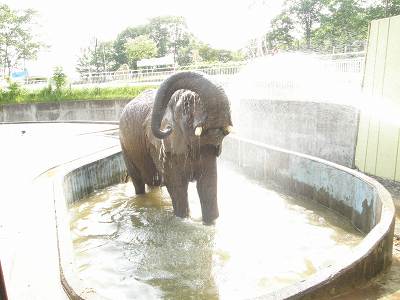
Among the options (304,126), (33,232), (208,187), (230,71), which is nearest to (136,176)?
(208,187)

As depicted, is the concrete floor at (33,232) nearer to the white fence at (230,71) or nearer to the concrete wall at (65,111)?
the white fence at (230,71)

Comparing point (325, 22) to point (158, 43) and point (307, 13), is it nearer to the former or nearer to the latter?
point (307, 13)

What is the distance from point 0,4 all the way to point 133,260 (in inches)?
1596

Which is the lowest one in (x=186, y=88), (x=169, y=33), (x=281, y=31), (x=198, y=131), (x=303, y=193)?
(x=303, y=193)

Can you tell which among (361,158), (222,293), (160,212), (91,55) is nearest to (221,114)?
(222,293)

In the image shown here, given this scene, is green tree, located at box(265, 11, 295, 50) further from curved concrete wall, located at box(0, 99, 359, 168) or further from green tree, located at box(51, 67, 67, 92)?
curved concrete wall, located at box(0, 99, 359, 168)

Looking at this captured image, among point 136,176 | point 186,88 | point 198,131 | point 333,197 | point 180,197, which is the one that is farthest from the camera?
point 136,176

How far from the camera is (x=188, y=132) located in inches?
205

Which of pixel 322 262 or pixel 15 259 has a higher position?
pixel 15 259

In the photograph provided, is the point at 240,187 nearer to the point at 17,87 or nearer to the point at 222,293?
the point at 222,293

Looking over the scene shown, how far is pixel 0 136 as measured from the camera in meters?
15.1

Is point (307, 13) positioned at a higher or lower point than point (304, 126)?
higher

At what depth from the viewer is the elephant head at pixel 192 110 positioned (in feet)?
15.3

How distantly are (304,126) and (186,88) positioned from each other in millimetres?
6847
